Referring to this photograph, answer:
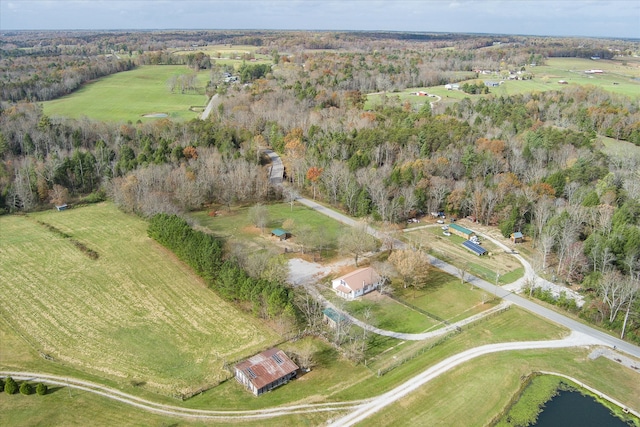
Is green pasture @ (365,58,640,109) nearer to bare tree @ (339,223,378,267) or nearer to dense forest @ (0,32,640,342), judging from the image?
dense forest @ (0,32,640,342)

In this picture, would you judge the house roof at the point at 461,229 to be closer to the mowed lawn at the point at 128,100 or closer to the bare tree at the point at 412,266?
the bare tree at the point at 412,266

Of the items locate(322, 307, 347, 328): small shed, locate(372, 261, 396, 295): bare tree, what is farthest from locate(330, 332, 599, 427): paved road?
locate(372, 261, 396, 295): bare tree

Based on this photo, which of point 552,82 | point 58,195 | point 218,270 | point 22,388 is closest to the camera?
point 22,388

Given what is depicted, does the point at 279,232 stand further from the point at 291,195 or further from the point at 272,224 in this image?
the point at 291,195

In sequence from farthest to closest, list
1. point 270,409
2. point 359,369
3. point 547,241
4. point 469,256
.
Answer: point 469,256 → point 547,241 → point 359,369 → point 270,409

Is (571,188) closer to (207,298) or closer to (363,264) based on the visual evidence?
(363,264)

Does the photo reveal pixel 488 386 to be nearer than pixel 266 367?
No

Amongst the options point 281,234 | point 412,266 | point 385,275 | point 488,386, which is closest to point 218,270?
point 281,234

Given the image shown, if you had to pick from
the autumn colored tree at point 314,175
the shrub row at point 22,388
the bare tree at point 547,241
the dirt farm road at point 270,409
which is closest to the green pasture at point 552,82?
the autumn colored tree at point 314,175
